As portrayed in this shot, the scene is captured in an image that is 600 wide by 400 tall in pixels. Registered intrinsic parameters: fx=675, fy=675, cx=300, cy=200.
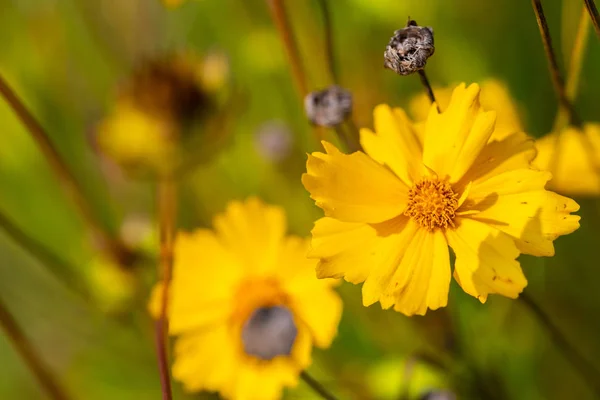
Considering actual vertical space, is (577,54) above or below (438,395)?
above

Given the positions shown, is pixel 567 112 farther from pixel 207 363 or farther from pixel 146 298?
pixel 146 298

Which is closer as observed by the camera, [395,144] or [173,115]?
[395,144]

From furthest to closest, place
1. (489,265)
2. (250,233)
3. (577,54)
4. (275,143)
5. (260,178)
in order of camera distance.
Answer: (260,178) < (275,143) < (250,233) < (577,54) < (489,265)

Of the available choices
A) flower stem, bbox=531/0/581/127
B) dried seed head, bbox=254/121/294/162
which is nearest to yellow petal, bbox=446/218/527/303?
flower stem, bbox=531/0/581/127

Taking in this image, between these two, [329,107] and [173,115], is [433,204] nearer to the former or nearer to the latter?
[329,107]

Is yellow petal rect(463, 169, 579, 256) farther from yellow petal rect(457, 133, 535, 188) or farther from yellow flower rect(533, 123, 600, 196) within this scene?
yellow flower rect(533, 123, 600, 196)

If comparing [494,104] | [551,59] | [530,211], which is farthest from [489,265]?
[494,104]
